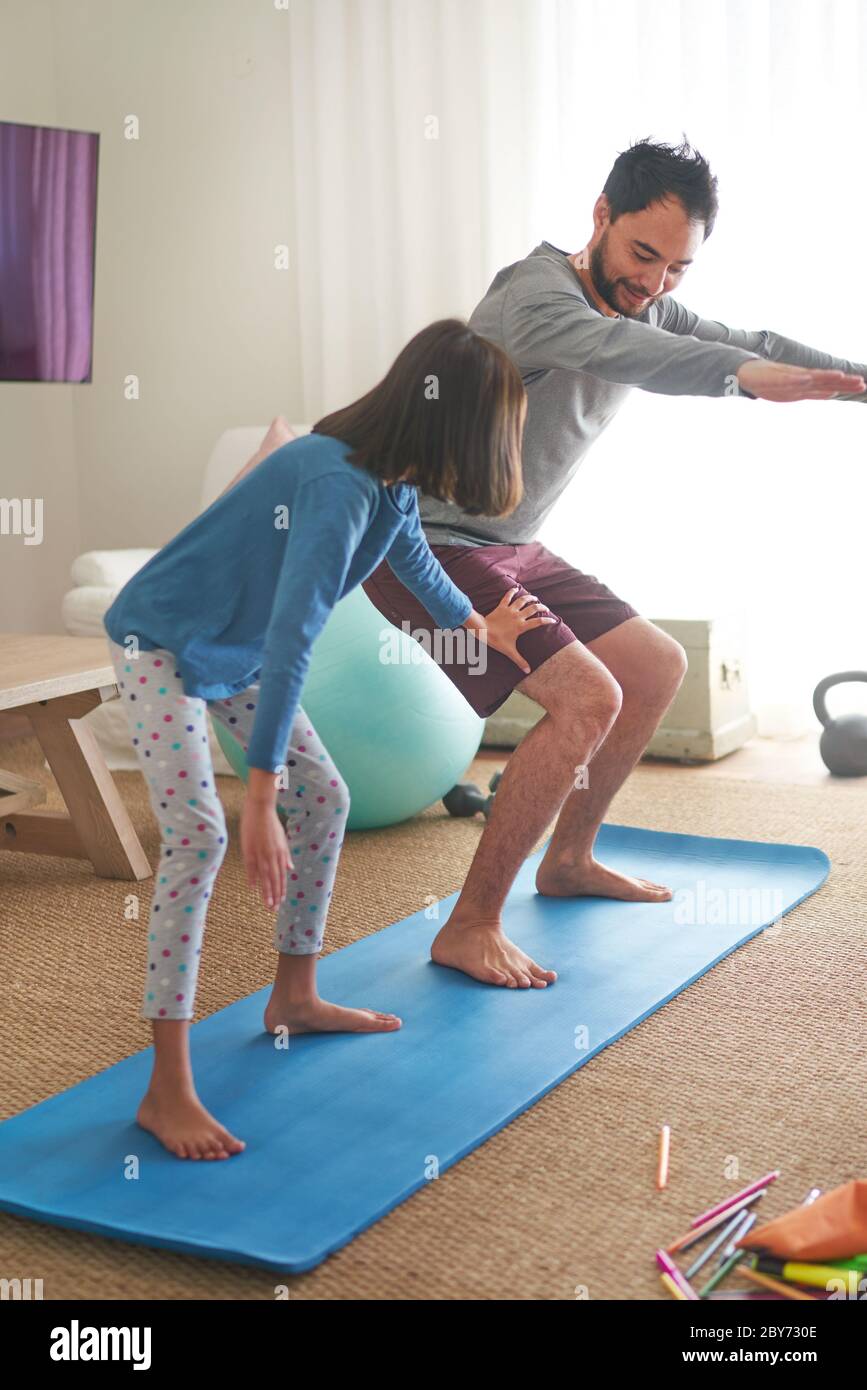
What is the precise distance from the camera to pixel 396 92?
4.05 metres

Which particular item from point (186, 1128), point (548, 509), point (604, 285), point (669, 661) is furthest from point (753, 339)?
point (186, 1128)

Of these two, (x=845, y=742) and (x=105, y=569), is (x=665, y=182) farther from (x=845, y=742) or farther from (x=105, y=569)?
(x=105, y=569)

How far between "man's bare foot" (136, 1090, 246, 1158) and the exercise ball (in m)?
→ 1.20

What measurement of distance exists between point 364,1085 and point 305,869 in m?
0.28

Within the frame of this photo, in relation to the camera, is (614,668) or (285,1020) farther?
(614,668)

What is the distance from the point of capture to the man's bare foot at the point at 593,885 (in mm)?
2502

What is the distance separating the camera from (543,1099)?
176 cm

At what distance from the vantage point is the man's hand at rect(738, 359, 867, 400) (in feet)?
6.21

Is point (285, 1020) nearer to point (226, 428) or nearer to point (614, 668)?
point (614, 668)

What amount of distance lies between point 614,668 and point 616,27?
2.22m

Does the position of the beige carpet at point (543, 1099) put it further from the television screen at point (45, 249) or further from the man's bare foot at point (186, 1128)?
the television screen at point (45, 249)

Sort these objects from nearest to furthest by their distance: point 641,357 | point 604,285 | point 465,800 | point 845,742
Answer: point 641,357 → point 604,285 → point 465,800 → point 845,742
